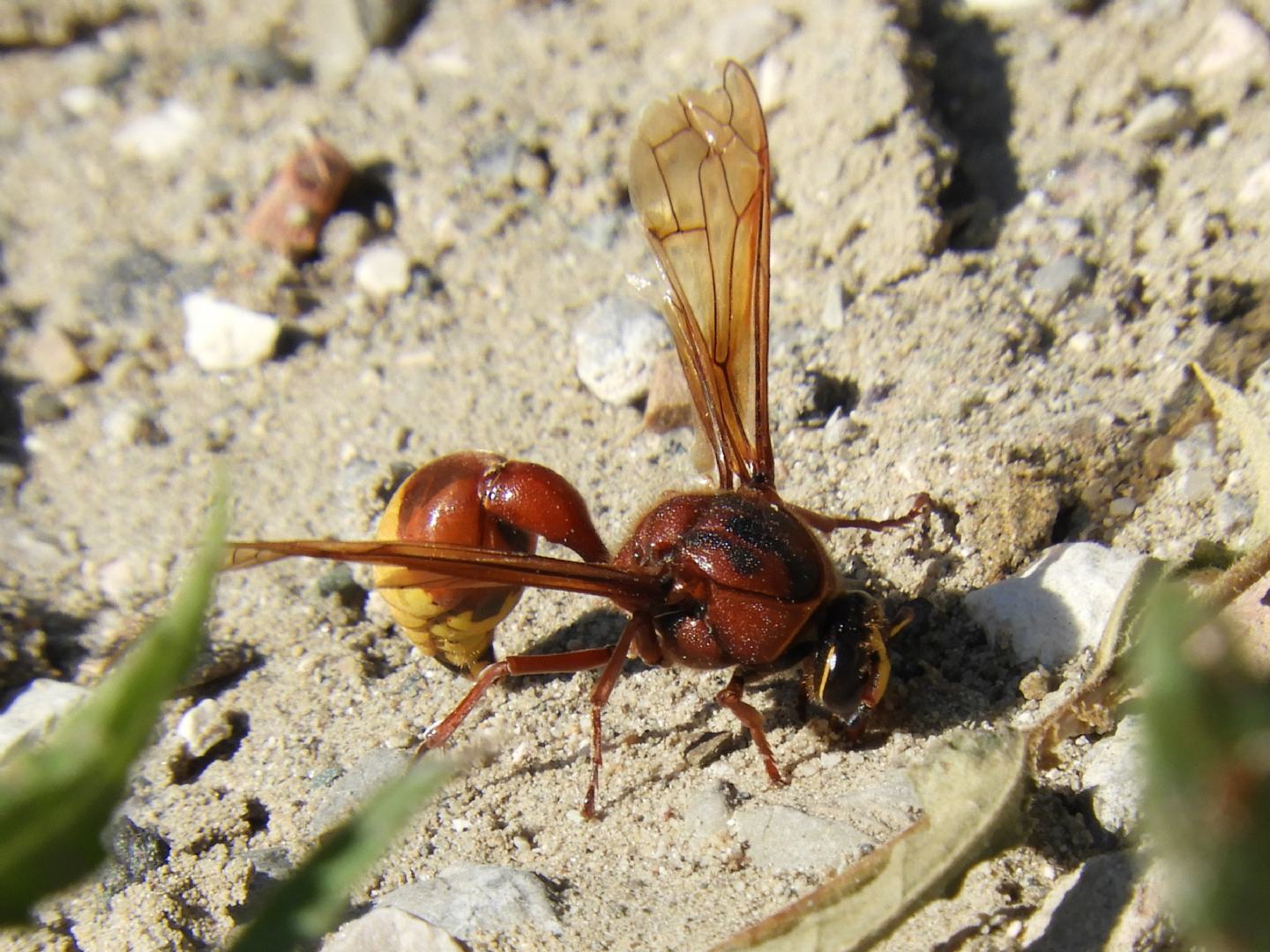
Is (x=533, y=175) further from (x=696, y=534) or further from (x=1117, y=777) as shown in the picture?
(x=1117, y=777)

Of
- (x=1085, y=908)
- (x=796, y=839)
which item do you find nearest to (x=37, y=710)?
(x=796, y=839)

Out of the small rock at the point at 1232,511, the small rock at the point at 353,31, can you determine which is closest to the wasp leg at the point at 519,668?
the small rock at the point at 1232,511

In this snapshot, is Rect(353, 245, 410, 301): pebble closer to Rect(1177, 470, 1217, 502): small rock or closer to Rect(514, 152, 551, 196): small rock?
Rect(514, 152, 551, 196): small rock

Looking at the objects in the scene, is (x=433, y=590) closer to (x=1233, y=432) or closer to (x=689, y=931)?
(x=689, y=931)

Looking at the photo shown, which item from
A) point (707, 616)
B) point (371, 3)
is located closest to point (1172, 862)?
point (707, 616)

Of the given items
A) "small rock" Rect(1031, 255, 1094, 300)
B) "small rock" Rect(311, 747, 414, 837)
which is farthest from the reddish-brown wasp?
"small rock" Rect(1031, 255, 1094, 300)

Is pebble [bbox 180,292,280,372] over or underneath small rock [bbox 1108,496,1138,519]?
over
